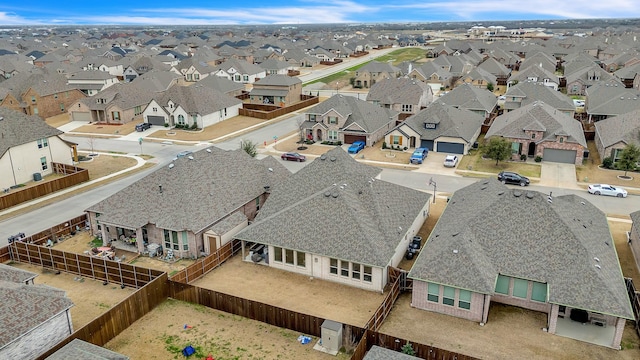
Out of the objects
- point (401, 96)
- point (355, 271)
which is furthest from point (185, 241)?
point (401, 96)

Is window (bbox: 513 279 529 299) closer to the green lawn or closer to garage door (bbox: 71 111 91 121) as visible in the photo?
the green lawn

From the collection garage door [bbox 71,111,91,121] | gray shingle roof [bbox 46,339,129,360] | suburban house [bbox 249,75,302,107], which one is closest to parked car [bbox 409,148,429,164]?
suburban house [bbox 249,75,302,107]

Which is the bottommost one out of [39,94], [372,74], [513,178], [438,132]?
[513,178]

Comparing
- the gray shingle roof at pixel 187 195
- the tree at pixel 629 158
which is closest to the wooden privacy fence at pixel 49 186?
the gray shingle roof at pixel 187 195

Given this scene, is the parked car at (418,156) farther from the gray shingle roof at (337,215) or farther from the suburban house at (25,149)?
the suburban house at (25,149)

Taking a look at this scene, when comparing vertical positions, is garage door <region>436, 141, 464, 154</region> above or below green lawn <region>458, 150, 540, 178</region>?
above

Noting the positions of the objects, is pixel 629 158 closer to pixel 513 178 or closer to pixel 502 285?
pixel 513 178
